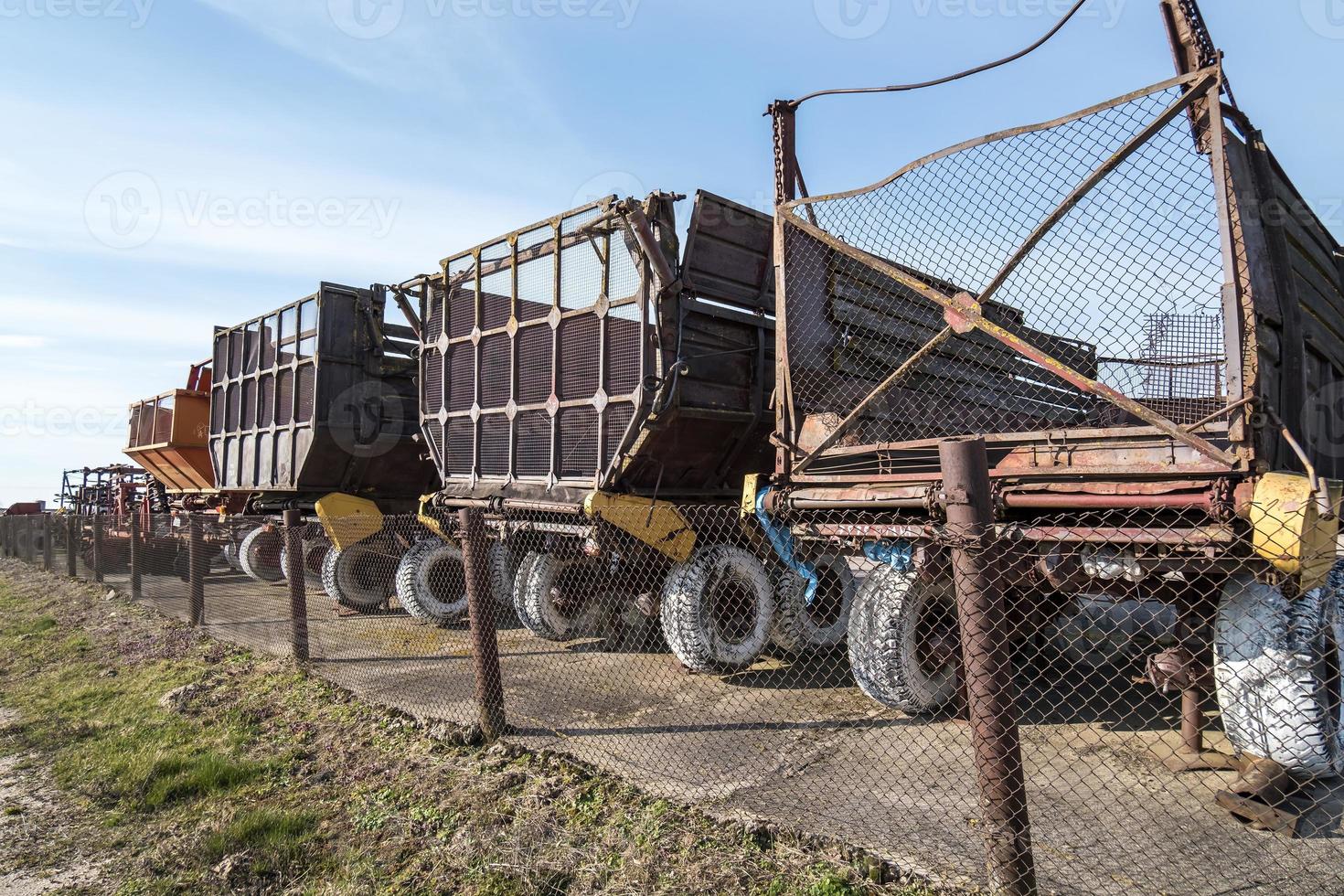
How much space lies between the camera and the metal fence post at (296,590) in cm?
652

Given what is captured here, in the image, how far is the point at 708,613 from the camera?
6.22 meters

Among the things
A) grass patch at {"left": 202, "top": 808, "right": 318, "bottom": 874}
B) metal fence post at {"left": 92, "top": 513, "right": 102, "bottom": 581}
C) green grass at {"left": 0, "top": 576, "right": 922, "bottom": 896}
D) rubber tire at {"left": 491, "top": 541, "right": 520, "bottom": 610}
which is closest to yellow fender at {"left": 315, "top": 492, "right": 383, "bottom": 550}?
rubber tire at {"left": 491, "top": 541, "right": 520, "bottom": 610}

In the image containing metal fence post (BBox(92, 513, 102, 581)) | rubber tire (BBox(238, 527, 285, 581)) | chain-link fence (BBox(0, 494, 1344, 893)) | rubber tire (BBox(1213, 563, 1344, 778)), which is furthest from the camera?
rubber tire (BBox(238, 527, 285, 581))

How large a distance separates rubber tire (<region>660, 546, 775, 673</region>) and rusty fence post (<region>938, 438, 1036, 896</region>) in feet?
11.5

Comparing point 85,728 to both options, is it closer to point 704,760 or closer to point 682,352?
point 704,760

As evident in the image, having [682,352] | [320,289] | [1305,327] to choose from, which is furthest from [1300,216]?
[320,289]

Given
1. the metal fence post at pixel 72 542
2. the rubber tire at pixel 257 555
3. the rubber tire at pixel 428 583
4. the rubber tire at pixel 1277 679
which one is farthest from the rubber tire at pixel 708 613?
the metal fence post at pixel 72 542

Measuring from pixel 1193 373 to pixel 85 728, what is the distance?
727cm

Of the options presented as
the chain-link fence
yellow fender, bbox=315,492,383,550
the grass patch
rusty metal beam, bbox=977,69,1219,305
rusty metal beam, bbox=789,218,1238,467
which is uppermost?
rusty metal beam, bbox=977,69,1219,305

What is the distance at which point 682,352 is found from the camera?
6430mm

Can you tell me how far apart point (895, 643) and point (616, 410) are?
291cm

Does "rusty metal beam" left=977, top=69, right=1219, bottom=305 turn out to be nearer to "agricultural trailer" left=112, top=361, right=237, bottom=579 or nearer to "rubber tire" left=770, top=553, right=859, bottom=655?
"rubber tire" left=770, top=553, right=859, bottom=655

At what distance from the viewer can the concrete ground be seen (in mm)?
3090

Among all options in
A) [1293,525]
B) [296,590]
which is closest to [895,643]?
[1293,525]
